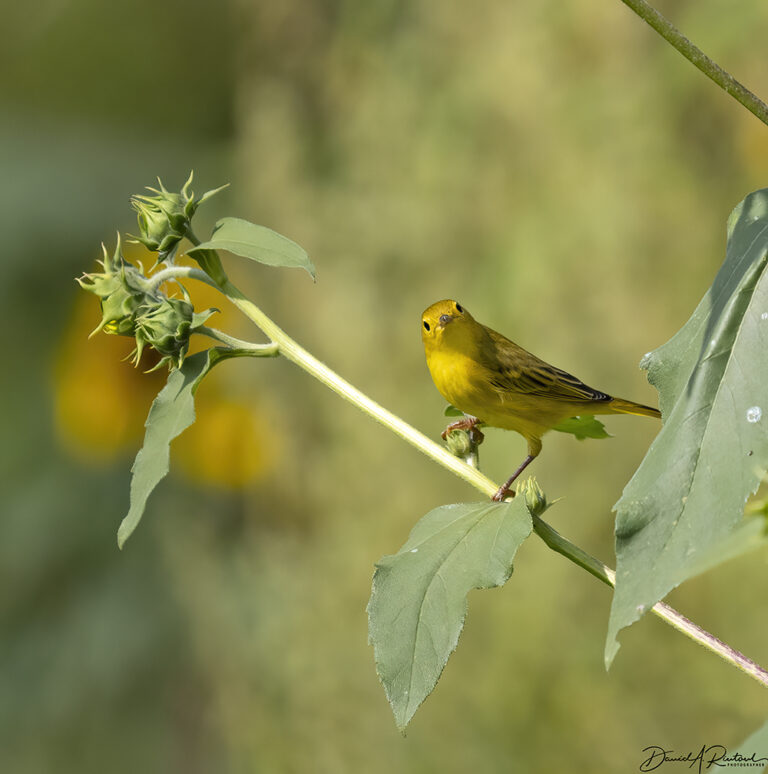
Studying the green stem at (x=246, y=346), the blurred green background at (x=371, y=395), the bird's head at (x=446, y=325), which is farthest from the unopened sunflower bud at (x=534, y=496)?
the blurred green background at (x=371, y=395)

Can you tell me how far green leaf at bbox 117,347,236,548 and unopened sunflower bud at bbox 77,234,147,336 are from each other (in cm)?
11

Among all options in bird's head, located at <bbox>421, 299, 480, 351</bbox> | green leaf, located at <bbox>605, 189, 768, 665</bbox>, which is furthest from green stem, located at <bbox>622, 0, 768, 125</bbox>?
bird's head, located at <bbox>421, 299, 480, 351</bbox>

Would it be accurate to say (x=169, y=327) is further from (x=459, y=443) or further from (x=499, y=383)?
(x=499, y=383)

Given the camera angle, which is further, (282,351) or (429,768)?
(429,768)

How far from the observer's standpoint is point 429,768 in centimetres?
463

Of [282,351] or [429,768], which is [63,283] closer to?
[429,768]

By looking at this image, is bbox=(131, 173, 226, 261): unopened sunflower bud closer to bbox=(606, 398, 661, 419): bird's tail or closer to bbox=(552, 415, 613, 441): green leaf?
bbox=(552, 415, 613, 441): green leaf

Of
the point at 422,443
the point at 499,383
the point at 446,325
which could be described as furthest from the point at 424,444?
the point at 446,325

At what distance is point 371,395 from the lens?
580 centimetres

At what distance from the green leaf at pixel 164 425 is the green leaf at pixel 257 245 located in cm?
14

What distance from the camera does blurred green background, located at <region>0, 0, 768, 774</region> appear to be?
4.68 meters

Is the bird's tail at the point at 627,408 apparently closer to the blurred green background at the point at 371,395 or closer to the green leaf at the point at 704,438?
the green leaf at the point at 704,438

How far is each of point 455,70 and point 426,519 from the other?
5.58 m

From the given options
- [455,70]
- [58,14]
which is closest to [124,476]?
[455,70]
